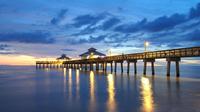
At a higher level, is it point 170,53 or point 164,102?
point 170,53

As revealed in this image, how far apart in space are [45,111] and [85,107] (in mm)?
2040

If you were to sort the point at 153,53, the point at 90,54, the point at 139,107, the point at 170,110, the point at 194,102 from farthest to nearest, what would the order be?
1. the point at 90,54
2. the point at 153,53
3. the point at 194,102
4. the point at 139,107
5. the point at 170,110

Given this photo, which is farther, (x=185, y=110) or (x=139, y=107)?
(x=139, y=107)

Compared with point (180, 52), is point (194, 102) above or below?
below

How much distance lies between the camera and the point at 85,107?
16844mm

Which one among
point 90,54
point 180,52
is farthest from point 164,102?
point 90,54

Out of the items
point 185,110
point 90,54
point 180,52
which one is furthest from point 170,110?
point 90,54

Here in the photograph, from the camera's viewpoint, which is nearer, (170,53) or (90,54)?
(170,53)

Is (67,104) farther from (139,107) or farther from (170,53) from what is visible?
(170,53)

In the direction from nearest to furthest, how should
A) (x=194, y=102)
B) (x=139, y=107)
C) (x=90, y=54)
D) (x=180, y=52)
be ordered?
(x=139, y=107) < (x=194, y=102) < (x=180, y=52) < (x=90, y=54)

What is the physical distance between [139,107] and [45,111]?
4427 millimetres

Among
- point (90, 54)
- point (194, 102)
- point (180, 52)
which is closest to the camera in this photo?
point (194, 102)

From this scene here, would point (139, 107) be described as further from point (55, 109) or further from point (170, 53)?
point (170, 53)

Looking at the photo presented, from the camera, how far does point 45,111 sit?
52.0ft
